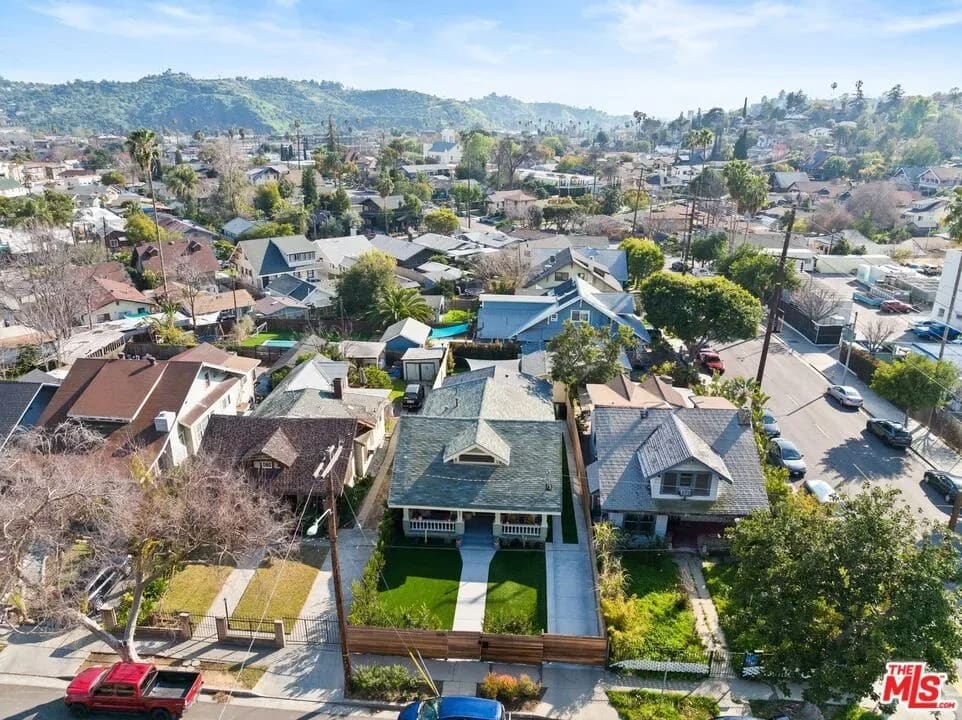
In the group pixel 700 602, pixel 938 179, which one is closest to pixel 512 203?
pixel 700 602

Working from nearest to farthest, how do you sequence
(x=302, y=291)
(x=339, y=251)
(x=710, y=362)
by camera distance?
(x=710, y=362) < (x=302, y=291) < (x=339, y=251)

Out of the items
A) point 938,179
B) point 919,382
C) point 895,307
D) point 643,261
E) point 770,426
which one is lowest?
point 770,426

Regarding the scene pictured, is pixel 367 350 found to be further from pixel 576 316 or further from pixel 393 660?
pixel 393 660

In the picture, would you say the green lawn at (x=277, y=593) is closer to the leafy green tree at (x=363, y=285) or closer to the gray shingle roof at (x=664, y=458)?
the gray shingle roof at (x=664, y=458)

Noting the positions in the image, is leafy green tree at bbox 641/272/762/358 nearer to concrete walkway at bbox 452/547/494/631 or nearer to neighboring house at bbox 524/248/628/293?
neighboring house at bbox 524/248/628/293

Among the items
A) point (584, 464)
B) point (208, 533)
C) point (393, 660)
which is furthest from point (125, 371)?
point (584, 464)

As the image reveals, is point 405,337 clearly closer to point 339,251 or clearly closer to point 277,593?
point 277,593
